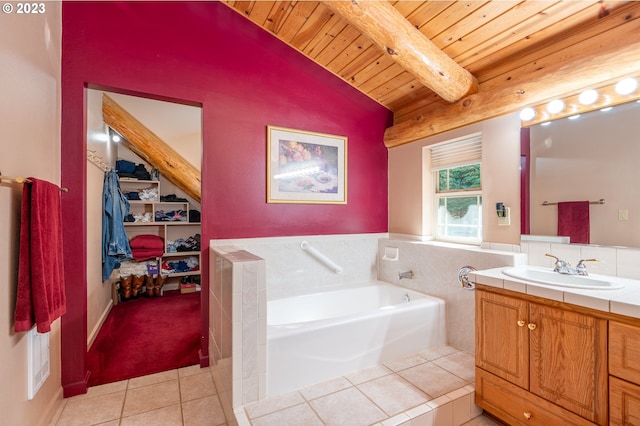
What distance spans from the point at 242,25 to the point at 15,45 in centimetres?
169

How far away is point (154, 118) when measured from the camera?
3.47m

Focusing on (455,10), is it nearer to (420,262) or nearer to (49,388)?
(420,262)

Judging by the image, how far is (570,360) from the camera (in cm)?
136

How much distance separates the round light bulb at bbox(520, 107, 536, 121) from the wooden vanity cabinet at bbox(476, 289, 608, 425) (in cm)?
132

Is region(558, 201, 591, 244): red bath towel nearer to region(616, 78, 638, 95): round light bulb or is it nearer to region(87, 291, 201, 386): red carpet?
region(616, 78, 638, 95): round light bulb

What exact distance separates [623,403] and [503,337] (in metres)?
0.49

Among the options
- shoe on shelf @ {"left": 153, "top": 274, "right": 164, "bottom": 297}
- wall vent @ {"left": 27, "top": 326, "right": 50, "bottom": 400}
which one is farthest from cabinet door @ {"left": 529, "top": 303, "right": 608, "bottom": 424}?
shoe on shelf @ {"left": 153, "top": 274, "right": 164, "bottom": 297}

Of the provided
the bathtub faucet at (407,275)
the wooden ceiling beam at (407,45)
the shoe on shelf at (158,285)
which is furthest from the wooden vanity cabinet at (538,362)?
the shoe on shelf at (158,285)

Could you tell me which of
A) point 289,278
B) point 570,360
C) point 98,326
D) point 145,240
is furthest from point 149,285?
point 570,360

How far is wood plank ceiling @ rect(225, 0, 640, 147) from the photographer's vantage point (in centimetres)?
169

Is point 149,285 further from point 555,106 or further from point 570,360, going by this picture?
point 555,106

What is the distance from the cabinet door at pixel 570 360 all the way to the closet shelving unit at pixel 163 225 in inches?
169

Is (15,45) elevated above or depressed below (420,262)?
above

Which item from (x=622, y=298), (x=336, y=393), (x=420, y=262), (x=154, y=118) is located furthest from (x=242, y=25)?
(x=622, y=298)
